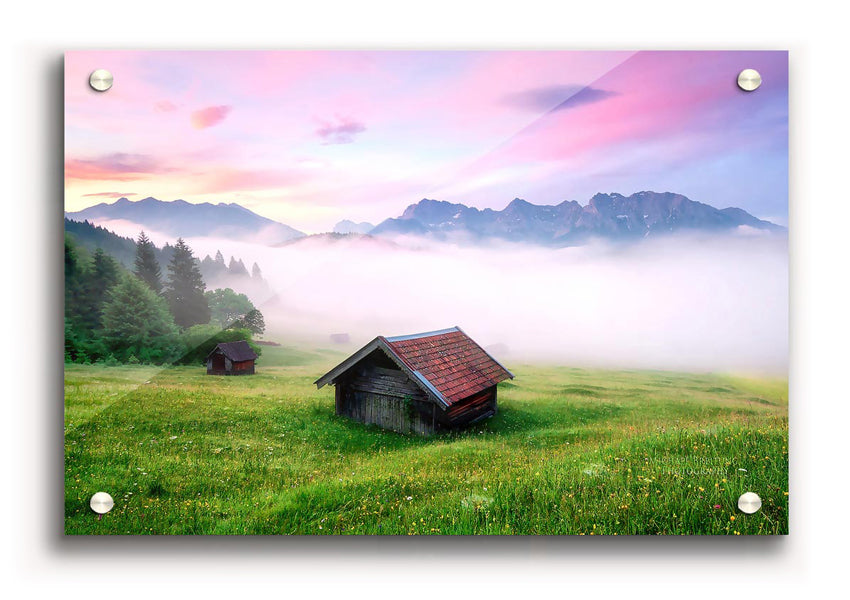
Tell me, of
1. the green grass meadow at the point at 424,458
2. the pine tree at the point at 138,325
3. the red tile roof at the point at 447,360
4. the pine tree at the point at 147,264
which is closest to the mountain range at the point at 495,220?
the pine tree at the point at 147,264

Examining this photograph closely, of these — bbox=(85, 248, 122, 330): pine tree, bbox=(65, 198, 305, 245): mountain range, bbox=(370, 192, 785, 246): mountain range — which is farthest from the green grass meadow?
bbox=(370, 192, 785, 246): mountain range

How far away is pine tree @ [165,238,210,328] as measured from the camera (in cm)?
321

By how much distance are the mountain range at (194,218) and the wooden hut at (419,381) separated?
1089mm

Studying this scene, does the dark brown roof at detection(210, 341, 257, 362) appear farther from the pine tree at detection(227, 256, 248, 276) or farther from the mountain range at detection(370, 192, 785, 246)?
the mountain range at detection(370, 192, 785, 246)

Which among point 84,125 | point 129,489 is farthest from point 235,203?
point 129,489

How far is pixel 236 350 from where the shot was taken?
10.7 ft

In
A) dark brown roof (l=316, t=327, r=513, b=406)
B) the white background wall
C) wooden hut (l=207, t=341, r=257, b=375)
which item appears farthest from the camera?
dark brown roof (l=316, t=327, r=513, b=406)

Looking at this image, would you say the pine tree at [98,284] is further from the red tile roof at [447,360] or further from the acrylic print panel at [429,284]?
the red tile roof at [447,360]

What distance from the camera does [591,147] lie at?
10.7ft

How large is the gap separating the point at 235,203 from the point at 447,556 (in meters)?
2.85

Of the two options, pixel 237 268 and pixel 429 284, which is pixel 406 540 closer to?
pixel 429 284

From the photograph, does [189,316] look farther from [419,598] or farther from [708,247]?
[708,247]

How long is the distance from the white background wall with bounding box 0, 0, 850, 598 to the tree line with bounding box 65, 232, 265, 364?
19 centimetres

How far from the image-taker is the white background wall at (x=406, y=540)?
10.2 ft
